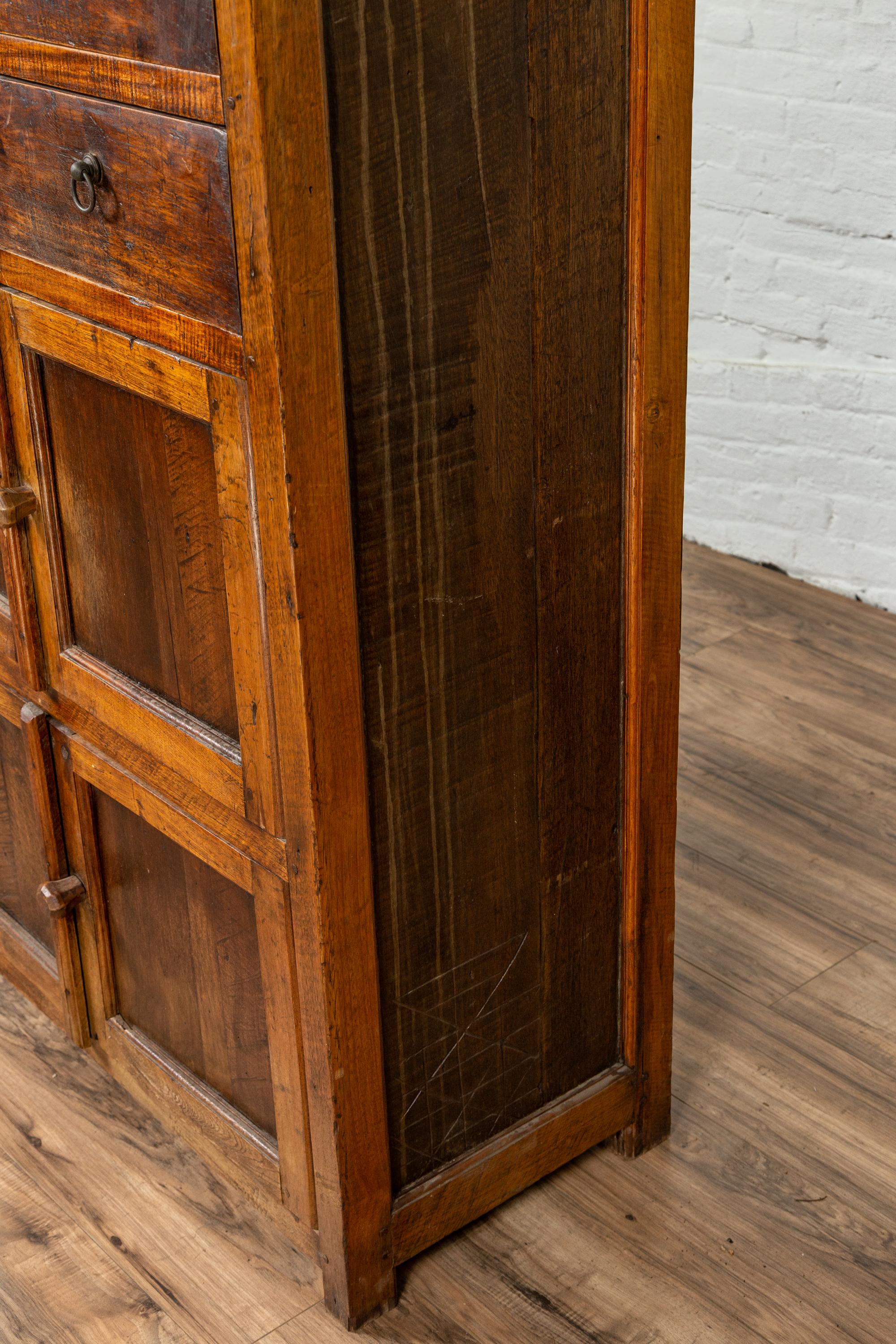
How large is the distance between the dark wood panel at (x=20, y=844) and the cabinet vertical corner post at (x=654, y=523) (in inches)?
29.7

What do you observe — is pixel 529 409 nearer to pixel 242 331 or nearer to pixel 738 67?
pixel 242 331

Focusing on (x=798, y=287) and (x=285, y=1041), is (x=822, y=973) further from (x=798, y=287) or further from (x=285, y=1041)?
(x=798, y=287)

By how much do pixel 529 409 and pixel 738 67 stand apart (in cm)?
202

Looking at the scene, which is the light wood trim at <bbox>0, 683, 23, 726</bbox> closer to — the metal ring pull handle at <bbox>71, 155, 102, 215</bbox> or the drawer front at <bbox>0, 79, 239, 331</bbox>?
the drawer front at <bbox>0, 79, 239, 331</bbox>

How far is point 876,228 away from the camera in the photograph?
9.96ft

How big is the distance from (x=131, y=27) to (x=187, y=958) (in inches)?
38.4

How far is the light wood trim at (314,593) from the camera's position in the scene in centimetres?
118

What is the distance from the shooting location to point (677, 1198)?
181 cm

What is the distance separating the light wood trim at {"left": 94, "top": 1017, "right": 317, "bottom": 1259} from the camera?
1694 millimetres

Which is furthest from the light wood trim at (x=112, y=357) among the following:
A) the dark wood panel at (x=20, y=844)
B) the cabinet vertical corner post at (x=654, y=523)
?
the dark wood panel at (x=20, y=844)

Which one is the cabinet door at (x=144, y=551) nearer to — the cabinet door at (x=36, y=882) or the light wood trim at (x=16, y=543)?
the light wood trim at (x=16, y=543)

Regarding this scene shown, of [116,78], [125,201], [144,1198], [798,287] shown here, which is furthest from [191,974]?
[798,287]

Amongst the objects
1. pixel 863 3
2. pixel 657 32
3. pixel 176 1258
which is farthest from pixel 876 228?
pixel 176 1258

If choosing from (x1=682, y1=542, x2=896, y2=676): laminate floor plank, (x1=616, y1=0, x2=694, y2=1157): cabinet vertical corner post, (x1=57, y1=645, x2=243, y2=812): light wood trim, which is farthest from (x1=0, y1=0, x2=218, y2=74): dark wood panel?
(x1=682, y1=542, x2=896, y2=676): laminate floor plank
